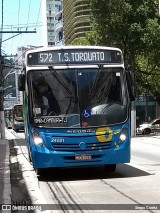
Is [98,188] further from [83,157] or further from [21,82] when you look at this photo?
[21,82]

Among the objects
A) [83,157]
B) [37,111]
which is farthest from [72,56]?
[83,157]

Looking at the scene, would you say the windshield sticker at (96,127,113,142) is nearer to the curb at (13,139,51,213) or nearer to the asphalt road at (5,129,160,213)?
the asphalt road at (5,129,160,213)

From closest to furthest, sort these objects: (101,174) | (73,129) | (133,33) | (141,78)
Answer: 1. (73,129)
2. (101,174)
3. (133,33)
4. (141,78)

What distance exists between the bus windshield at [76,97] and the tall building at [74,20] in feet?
337

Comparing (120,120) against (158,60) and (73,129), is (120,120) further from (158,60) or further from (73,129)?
(158,60)

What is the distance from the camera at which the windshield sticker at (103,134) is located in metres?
11.4

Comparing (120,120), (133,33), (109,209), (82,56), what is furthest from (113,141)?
(133,33)

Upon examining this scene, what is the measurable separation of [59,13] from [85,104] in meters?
126

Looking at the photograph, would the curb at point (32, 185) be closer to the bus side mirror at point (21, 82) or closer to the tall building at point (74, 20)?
the bus side mirror at point (21, 82)

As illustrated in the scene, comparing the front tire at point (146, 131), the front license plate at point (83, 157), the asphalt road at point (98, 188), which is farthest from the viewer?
the front tire at point (146, 131)

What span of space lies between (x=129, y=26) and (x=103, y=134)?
75.0 feet

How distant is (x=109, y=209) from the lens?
799 centimetres

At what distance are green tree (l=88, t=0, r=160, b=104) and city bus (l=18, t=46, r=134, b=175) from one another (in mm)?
20995

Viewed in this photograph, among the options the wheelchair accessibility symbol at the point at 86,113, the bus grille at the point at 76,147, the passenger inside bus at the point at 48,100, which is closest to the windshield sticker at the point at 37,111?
the passenger inside bus at the point at 48,100
